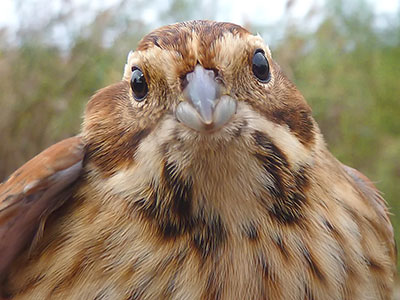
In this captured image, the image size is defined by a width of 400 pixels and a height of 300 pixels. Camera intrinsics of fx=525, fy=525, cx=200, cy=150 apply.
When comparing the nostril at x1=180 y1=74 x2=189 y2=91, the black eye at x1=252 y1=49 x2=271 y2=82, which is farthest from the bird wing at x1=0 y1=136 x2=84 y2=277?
the black eye at x1=252 y1=49 x2=271 y2=82

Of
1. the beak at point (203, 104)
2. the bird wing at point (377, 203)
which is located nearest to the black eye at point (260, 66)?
the beak at point (203, 104)

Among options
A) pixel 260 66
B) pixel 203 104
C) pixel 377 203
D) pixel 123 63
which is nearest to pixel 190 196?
pixel 203 104

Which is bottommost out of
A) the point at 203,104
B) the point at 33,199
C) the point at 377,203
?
the point at 377,203

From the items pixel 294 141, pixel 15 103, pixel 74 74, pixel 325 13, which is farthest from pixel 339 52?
pixel 294 141

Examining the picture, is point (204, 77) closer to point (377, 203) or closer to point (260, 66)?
point (260, 66)

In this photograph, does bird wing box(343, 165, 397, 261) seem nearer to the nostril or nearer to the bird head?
the bird head

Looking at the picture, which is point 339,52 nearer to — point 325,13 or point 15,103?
point 325,13
